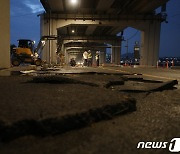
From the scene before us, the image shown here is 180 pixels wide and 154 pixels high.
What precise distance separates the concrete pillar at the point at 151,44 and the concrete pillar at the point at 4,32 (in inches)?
991

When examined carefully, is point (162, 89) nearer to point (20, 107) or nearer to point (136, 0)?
point (20, 107)

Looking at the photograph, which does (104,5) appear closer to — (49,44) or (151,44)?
(49,44)

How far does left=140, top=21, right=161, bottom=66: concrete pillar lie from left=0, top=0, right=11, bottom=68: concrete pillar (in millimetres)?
25172

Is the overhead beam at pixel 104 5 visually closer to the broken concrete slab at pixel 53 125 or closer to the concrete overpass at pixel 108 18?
the concrete overpass at pixel 108 18

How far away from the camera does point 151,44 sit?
33.4m

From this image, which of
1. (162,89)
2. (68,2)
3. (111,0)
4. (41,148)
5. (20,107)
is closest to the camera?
(41,148)

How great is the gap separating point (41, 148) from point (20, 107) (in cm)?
80

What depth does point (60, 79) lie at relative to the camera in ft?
17.0

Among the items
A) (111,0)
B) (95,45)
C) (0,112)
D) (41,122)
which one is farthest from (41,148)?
(95,45)

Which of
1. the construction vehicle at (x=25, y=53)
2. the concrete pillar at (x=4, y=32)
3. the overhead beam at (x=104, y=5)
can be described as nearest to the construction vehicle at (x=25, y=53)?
the construction vehicle at (x=25, y=53)

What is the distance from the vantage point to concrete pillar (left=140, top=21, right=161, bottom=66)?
109 feet

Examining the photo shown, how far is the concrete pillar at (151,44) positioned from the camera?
3316 cm

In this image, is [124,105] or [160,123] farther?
[124,105]

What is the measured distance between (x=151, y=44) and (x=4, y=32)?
85.3 ft
